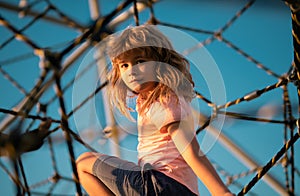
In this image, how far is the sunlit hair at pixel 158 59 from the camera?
0.94 m

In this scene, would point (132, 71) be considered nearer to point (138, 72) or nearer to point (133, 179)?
point (138, 72)

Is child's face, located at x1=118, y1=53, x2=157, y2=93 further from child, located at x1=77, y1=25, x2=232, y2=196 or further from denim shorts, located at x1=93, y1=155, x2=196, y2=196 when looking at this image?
denim shorts, located at x1=93, y1=155, x2=196, y2=196

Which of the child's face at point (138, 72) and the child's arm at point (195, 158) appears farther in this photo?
the child's face at point (138, 72)

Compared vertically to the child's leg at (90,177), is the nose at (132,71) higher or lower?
higher

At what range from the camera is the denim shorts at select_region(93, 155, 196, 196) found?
896 millimetres

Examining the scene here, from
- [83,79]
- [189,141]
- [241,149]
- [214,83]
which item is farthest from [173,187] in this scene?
[241,149]

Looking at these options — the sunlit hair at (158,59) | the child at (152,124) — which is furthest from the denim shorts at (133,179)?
A: the sunlit hair at (158,59)

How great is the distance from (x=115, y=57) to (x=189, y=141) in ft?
0.78

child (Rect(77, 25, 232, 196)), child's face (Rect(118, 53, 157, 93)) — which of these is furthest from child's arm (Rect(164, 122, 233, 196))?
child's face (Rect(118, 53, 157, 93))

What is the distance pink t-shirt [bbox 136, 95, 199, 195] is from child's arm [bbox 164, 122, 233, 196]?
1.1 inches

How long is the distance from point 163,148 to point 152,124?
5cm

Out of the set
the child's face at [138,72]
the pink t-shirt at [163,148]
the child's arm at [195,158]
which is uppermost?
the child's face at [138,72]

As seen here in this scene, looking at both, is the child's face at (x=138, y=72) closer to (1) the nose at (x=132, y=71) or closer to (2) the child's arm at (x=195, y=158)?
(1) the nose at (x=132, y=71)

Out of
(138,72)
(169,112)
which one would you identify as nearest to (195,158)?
(169,112)
